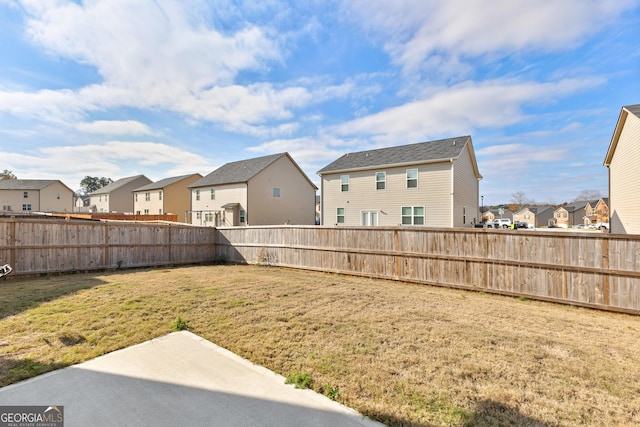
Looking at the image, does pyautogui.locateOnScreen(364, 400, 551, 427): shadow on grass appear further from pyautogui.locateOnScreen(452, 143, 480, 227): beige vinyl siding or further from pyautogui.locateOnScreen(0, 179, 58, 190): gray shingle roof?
pyautogui.locateOnScreen(0, 179, 58, 190): gray shingle roof

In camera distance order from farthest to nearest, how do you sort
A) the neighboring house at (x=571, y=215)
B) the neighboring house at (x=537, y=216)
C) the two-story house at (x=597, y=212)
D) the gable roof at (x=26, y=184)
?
the neighboring house at (x=537, y=216), the neighboring house at (x=571, y=215), the two-story house at (x=597, y=212), the gable roof at (x=26, y=184)

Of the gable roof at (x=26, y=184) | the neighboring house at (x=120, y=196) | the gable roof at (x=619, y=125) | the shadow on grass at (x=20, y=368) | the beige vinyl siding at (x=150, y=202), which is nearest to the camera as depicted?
the shadow on grass at (x=20, y=368)

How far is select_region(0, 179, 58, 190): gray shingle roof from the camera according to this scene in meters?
41.5

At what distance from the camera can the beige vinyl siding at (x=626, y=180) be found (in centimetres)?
941

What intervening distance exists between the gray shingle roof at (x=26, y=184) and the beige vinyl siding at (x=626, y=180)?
61.1 meters

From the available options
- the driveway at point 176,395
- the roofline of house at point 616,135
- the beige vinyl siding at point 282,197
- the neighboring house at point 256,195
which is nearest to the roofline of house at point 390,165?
the beige vinyl siding at point 282,197

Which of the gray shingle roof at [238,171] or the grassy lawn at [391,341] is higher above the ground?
the gray shingle roof at [238,171]

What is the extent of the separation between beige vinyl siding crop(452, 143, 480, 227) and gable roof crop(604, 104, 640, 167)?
6117 mm

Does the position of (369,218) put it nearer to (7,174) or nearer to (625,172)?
(625,172)

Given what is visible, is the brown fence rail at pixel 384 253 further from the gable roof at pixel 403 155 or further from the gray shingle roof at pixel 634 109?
the gable roof at pixel 403 155

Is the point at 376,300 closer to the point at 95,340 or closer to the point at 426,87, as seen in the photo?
the point at 95,340

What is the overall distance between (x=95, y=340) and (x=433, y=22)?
1180 centimetres

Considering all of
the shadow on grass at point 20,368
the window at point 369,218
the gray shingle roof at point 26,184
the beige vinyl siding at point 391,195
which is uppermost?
the gray shingle roof at point 26,184

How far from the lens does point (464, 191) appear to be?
57.4 ft
